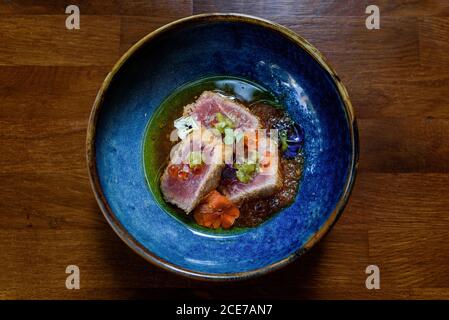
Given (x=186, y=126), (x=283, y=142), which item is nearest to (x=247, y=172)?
(x=283, y=142)

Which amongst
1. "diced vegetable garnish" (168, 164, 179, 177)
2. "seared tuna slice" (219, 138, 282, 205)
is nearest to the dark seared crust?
"seared tuna slice" (219, 138, 282, 205)

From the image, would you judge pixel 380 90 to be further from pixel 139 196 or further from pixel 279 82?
pixel 139 196

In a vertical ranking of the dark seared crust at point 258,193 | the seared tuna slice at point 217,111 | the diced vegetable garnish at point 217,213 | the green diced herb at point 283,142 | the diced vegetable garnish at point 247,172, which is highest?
the seared tuna slice at point 217,111

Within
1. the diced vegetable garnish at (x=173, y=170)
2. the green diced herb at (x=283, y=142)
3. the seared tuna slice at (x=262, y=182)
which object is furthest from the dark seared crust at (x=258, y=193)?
the diced vegetable garnish at (x=173, y=170)

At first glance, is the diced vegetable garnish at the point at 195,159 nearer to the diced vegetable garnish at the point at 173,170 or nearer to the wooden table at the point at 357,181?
the diced vegetable garnish at the point at 173,170

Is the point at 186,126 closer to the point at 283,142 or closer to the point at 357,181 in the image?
the point at 283,142

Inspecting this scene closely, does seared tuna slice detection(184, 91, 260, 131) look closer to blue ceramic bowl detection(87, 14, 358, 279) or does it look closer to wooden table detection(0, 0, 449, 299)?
blue ceramic bowl detection(87, 14, 358, 279)
